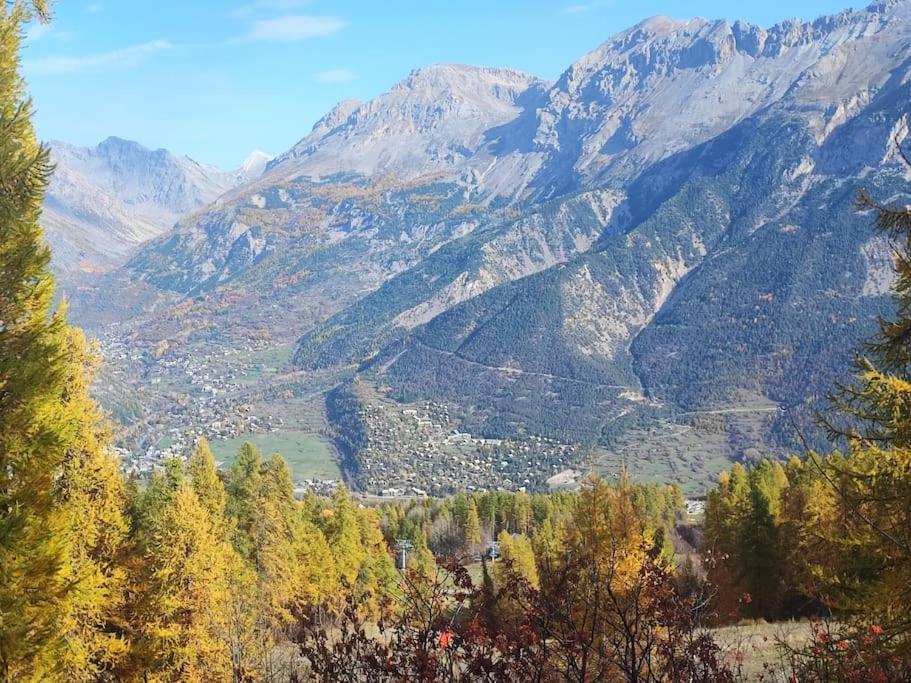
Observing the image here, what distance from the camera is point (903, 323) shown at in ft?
41.5

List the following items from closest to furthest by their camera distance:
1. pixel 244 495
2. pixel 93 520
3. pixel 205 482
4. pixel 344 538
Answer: pixel 93 520 < pixel 205 482 < pixel 244 495 < pixel 344 538

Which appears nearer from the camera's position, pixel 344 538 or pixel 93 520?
pixel 93 520

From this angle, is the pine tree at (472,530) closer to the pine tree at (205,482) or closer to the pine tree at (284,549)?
the pine tree at (284,549)

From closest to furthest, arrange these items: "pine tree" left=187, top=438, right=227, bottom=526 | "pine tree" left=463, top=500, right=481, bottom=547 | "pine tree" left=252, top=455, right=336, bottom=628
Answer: "pine tree" left=187, top=438, right=227, bottom=526, "pine tree" left=252, top=455, right=336, bottom=628, "pine tree" left=463, top=500, right=481, bottom=547

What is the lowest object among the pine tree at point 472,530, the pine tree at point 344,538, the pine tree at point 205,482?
the pine tree at point 472,530

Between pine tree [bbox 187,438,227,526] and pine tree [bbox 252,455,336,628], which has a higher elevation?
pine tree [bbox 187,438,227,526]

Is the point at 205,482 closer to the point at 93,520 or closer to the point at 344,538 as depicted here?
the point at 344,538

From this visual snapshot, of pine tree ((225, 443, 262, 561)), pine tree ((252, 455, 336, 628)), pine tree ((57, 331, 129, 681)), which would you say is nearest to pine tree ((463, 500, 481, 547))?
pine tree ((252, 455, 336, 628))

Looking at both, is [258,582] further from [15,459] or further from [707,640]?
[707,640]

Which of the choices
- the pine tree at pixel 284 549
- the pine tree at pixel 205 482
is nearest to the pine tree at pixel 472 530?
the pine tree at pixel 284 549

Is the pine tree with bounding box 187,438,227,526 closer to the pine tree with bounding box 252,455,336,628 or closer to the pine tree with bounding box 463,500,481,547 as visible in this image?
the pine tree with bounding box 252,455,336,628

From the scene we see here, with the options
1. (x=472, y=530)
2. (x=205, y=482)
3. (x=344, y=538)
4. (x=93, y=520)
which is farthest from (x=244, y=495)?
(x=472, y=530)

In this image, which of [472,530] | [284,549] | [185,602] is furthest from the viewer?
[472,530]

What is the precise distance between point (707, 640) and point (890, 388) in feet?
23.7
